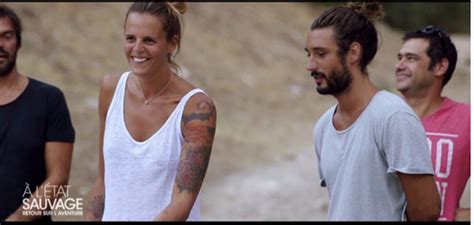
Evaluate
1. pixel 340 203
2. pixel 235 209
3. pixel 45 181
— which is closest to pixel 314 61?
pixel 340 203

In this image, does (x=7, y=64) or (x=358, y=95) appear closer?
(x=358, y=95)

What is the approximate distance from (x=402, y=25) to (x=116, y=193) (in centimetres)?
2068

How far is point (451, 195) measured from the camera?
4.19 m

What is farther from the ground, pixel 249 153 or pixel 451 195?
pixel 451 195

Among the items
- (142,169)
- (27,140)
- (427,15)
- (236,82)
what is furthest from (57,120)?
(427,15)

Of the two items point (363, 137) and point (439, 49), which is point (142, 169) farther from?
point (439, 49)

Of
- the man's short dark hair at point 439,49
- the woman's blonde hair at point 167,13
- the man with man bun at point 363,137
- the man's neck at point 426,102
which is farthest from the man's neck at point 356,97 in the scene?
the man's short dark hair at point 439,49

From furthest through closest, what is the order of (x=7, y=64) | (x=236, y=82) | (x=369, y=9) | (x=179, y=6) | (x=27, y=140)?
(x=236, y=82)
(x=7, y=64)
(x=27, y=140)
(x=179, y=6)
(x=369, y=9)

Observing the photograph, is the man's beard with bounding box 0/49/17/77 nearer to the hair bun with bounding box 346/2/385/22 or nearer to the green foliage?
the hair bun with bounding box 346/2/385/22

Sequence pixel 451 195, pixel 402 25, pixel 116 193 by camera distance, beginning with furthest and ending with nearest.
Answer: pixel 402 25, pixel 451 195, pixel 116 193

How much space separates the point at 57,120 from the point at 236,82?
10.1 meters

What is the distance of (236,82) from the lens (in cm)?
1452

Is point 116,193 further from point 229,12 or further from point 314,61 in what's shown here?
point 229,12

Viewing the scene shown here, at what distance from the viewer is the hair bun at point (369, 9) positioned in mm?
3721
